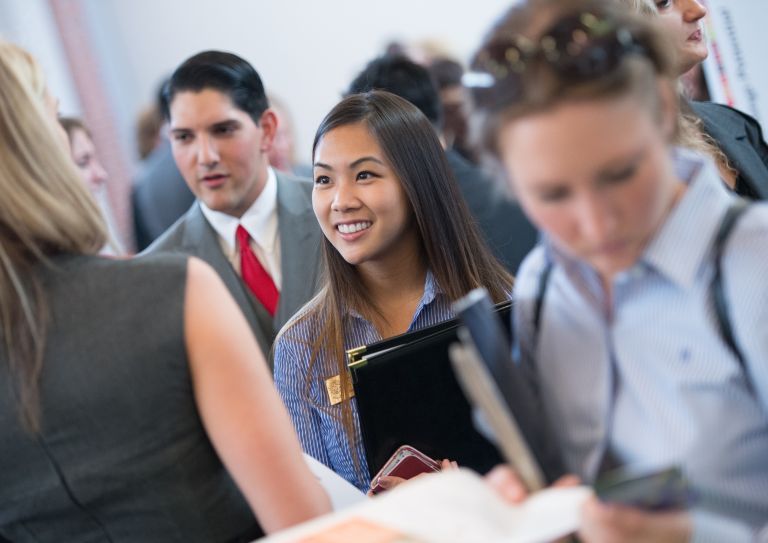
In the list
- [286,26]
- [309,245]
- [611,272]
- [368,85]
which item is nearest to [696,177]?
[611,272]

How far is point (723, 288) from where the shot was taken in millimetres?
1112

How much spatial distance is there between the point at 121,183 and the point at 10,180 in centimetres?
584

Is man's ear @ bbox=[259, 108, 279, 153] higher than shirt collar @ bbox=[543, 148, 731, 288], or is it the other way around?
man's ear @ bbox=[259, 108, 279, 153]

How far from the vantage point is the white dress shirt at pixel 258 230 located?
3105mm

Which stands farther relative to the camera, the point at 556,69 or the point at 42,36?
the point at 42,36

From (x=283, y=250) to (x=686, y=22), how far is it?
54.1 inches

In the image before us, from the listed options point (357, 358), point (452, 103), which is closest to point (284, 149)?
point (452, 103)

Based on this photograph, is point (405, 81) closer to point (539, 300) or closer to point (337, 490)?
point (337, 490)

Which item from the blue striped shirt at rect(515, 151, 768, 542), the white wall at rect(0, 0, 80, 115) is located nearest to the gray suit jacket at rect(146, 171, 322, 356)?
the blue striped shirt at rect(515, 151, 768, 542)

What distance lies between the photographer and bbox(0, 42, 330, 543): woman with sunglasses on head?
1.38 meters

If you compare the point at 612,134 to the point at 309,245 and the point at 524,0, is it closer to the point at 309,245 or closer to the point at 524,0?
the point at 524,0

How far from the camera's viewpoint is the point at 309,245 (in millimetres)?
3002

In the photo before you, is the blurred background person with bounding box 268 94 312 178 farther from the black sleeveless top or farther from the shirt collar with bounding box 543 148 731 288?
the shirt collar with bounding box 543 148 731 288

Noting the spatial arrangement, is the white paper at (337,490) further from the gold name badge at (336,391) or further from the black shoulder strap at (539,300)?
the black shoulder strap at (539,300)
